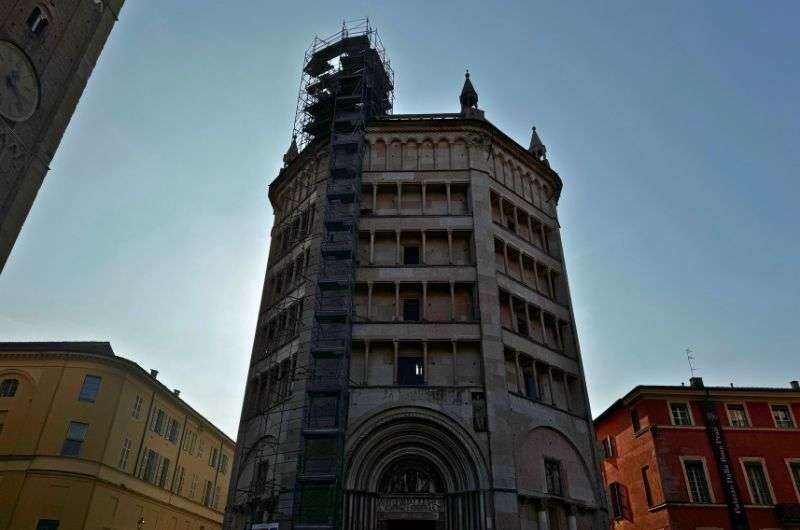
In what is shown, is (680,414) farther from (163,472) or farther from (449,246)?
(163,472)

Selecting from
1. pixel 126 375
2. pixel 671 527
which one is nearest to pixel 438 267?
pixel 671 527

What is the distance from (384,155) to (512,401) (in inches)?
614

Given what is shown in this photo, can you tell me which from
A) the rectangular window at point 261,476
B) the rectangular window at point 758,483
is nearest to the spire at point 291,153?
the rectangular window at point 261,476

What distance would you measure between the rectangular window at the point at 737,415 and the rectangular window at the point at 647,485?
6.37 metres

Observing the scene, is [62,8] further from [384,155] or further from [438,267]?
[438,267]

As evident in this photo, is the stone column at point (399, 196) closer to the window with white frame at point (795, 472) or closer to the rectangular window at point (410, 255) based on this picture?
the rectangular window at point (410, 255)

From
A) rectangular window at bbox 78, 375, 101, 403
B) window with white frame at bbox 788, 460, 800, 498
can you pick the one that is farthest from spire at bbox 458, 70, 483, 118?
rectangular window at bbox 78, 375, 101, 403

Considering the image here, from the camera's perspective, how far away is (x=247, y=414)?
3002 cm

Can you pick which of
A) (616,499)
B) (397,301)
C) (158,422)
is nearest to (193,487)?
(158,422)

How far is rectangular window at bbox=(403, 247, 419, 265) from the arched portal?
796cm

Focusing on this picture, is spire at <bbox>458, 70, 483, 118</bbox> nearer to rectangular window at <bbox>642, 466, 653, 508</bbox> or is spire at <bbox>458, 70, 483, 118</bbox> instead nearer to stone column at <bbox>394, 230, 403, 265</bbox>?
stone column at <bbox>394, 230, 403, 265</bbox>

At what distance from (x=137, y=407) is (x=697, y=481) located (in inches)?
1587

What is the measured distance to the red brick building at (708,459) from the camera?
3347 centimetres

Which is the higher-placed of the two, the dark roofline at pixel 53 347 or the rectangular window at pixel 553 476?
the dark roofline at pixel 53 347
